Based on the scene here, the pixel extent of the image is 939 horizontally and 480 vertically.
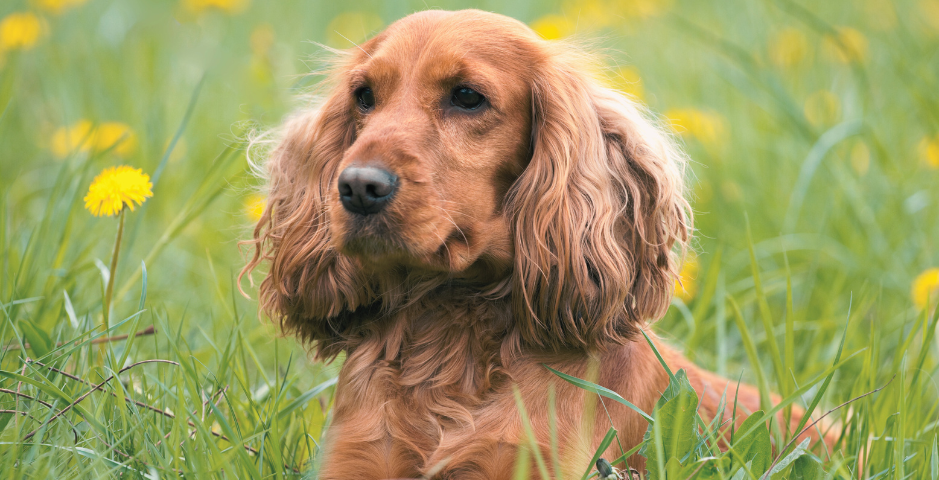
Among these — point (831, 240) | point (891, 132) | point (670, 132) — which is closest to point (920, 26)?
point (891, 132)

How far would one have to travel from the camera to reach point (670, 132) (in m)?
2.77

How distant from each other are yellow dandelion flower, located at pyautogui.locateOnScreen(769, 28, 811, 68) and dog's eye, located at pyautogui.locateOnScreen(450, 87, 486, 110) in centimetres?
437

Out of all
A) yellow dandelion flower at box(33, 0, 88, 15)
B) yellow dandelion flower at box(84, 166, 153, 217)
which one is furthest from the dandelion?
yellow dandelion flower at box(33, 0, 88, 15)

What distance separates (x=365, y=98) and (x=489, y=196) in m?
0.50

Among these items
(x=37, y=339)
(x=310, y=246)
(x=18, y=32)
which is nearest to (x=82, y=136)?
(x=18, y=32)

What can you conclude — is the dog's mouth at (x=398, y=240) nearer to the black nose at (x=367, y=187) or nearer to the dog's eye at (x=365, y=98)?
the black nose at (x=367, y=187)

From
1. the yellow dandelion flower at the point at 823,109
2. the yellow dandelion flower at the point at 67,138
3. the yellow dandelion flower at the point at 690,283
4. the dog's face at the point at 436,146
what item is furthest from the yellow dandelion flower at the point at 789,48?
the yellow dandelion flower at the point at 67,138

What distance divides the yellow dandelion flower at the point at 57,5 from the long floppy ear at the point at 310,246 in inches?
148

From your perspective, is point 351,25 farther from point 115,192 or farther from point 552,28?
point 115,192

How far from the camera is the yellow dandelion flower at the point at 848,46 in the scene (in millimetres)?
3768

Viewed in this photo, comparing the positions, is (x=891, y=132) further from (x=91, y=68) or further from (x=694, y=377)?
(x=91, y=68)

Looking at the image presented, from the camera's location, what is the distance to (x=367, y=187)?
1.95 m

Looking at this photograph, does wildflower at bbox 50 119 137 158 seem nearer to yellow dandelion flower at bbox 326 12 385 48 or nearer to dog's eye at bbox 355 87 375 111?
yellow dandelion flower at bbox 326 12 385 48

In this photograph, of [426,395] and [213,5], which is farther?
[213,5]
